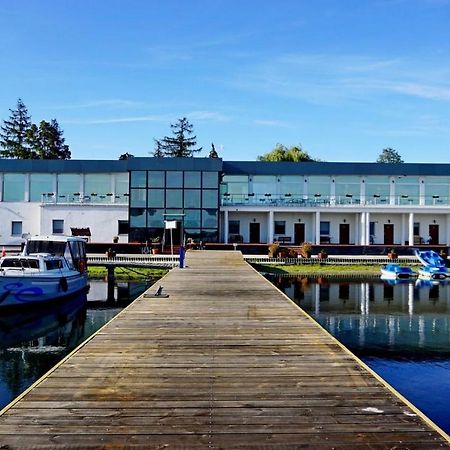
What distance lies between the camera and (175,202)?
39.6m

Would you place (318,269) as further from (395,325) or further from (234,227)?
(395,325)

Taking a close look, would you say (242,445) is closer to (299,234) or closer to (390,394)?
(390,394)

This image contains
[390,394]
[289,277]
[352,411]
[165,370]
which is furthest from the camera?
[289,277]

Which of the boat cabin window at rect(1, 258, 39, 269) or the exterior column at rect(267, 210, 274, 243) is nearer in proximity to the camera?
the boat cabin window at rect(1, 258, 39, 269)

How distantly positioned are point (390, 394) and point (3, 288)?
15.1 metres

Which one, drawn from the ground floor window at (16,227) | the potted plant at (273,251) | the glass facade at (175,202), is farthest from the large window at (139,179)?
the potted plant at (273,251)

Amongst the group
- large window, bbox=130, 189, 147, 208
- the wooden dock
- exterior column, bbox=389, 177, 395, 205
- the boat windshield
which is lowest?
the wooden dock

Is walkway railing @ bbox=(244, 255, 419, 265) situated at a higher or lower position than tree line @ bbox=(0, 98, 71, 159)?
lower

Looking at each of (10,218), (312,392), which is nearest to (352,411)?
(312,392)

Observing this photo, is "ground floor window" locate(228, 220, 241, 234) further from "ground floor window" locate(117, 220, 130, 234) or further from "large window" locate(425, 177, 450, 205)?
"large window" locate(425, 177, 450, 205)

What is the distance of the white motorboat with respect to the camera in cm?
1775

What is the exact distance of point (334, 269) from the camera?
30984 mm

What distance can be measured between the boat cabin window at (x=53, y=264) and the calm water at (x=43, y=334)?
1486 mm

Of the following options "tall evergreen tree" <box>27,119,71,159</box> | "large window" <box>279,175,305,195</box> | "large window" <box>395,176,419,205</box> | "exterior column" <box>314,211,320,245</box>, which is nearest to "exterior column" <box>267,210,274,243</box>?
"large window" <box>279,175,305,195</box>
